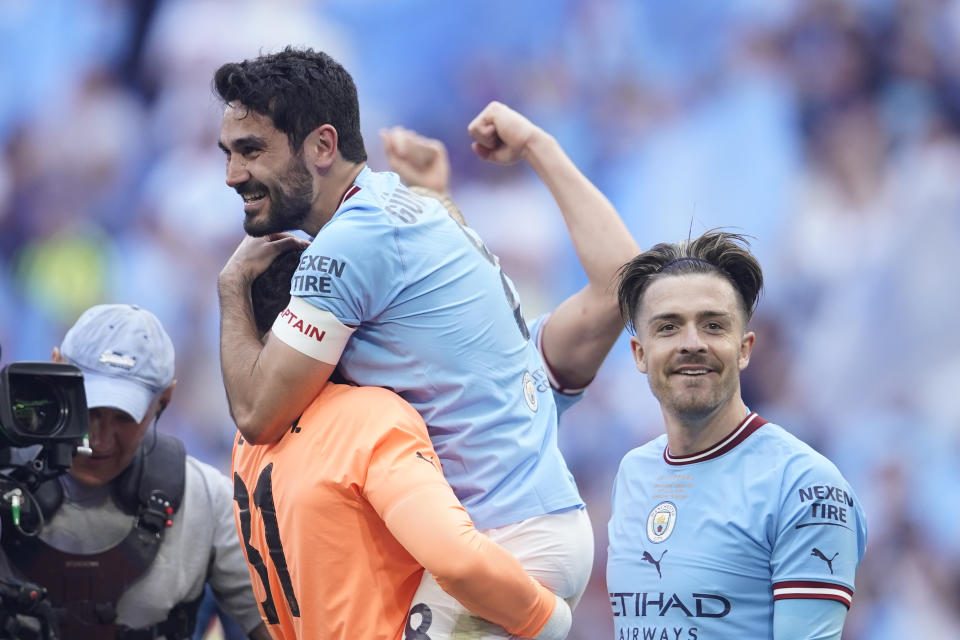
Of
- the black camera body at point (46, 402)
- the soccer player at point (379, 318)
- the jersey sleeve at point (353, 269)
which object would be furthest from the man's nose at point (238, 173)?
the black camera body at point (46, 402)

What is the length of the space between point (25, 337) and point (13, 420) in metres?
3.35

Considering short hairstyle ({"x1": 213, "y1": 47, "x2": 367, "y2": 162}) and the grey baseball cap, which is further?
the grey baseball cap

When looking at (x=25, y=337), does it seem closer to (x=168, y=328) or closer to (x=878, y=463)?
(x=168, y=328)

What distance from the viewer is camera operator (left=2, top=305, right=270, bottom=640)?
2.80m

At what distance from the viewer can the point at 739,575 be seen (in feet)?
6.50

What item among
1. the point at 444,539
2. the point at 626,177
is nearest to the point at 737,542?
the point at 444,539

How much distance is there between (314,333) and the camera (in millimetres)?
2025

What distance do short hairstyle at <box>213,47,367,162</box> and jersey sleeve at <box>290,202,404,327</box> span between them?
24cm

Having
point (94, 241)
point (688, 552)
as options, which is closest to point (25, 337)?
point (94, 241)

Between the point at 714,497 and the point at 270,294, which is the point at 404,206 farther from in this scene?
the point at 714,497

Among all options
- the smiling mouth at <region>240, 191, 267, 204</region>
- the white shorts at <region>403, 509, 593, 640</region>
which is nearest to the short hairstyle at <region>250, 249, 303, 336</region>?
the smiling mouth at <region>240, 191, 267, 204</region>

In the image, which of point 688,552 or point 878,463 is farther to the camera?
point 878,463

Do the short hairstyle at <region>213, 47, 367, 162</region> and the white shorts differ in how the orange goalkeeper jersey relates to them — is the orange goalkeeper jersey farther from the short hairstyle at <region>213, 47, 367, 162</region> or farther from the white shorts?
the short hairstyle at <region>213, 47, 367, 162</region>

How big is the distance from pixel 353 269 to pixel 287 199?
0.27 metres
